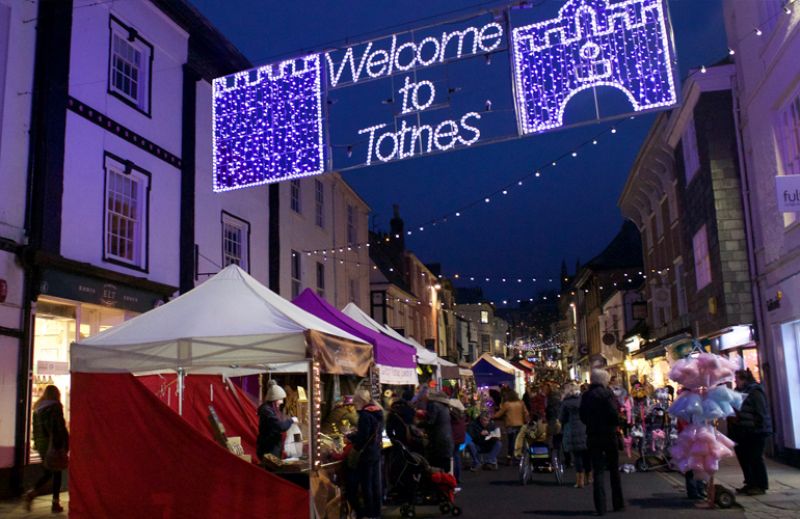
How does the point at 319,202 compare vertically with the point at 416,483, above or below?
above

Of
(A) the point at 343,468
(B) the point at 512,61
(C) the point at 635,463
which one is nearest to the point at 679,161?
(C) the point at 635,463

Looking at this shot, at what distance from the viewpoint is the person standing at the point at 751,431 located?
10.5 m

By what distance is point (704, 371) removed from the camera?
32.9 feet

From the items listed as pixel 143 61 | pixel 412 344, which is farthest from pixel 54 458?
pixel 412 344

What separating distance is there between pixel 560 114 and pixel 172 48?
9704 millimetres

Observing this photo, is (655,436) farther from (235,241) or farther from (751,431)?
(235,241)

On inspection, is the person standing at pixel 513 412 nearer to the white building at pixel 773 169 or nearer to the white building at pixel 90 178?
the white building at pixel 773 169

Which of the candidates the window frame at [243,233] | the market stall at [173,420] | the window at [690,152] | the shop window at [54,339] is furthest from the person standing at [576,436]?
the window at [690,152]

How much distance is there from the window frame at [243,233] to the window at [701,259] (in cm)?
1151

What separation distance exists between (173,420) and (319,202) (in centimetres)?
1826

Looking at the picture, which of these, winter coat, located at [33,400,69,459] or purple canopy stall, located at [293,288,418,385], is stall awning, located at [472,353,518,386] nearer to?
purple canopy stall, located at [293,288,418,385]

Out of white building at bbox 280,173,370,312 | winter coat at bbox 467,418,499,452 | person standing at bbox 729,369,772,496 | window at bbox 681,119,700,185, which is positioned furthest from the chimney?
person standing at bbox 729,369,772,496

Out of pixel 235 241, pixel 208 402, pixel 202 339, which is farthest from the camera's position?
pixel 235 241

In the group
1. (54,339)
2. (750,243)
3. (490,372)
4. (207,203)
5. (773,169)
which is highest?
(207,203)
